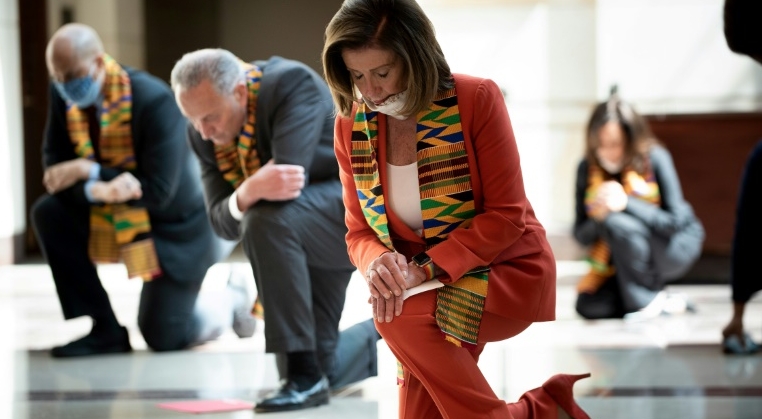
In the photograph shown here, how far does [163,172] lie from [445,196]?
209cm

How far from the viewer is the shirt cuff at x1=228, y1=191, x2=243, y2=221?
11.1ft

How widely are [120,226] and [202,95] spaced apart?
3.91 ft

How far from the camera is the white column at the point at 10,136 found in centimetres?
487

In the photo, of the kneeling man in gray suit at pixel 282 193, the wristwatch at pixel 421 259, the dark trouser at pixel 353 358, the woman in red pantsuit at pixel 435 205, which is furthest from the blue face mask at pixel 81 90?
the wristwatch at pixel 421 259

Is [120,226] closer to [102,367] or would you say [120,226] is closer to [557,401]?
[102,367]

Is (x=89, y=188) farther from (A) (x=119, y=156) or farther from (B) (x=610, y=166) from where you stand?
(B) (x=610, y=166)

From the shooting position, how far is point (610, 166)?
5223 mm

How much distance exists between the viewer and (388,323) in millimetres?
2420

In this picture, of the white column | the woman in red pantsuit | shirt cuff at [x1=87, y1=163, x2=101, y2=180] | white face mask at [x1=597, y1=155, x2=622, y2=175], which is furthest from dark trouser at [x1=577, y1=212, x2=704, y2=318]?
the woman in red pantsuit

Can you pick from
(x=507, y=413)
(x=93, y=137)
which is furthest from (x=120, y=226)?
(x=507, y=413)

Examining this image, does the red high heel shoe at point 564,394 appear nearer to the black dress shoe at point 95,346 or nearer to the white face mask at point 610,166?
the black dress shoe at point 95,346

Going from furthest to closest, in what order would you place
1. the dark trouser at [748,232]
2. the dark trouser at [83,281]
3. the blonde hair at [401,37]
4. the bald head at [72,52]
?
the dark trouser at [83,281] < the bald head at [72,52] < the dark trouser at [748,232] < the blonde hair at [401,37]

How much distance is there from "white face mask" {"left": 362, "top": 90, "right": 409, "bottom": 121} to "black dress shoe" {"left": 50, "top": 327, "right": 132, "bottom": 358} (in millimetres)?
2353

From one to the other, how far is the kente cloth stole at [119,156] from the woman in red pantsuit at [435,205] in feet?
6.49
